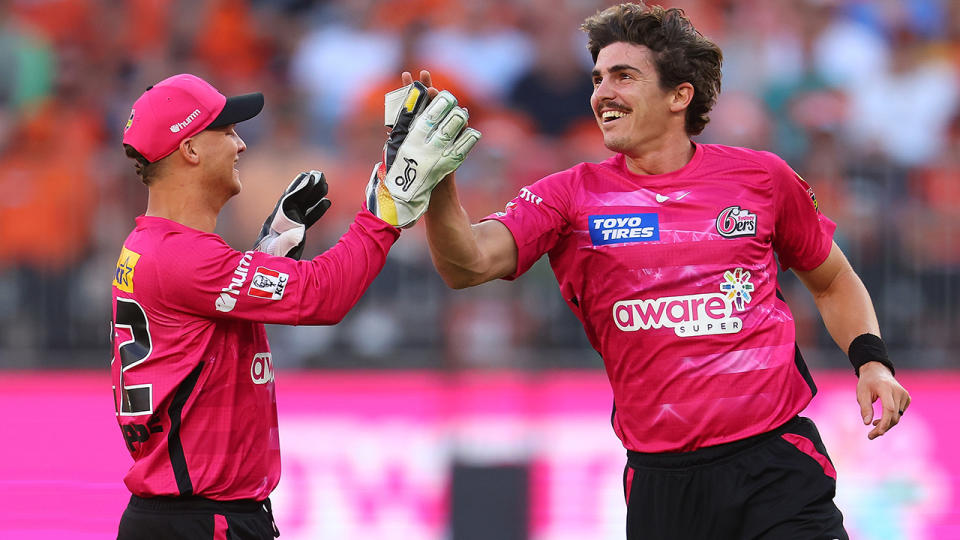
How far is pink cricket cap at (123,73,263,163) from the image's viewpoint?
14.6 ft

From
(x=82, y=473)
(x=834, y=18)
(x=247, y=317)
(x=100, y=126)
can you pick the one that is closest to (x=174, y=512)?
(x=247, y=317)

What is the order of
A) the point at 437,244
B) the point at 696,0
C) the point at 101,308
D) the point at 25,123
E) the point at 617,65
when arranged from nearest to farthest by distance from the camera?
the point at 437,244 → the point at 617,65 → the point at 101,308 → the point at 25,123 → the point at 696,0

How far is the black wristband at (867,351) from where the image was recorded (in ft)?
16.4

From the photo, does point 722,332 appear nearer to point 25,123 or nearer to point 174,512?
point 174,512

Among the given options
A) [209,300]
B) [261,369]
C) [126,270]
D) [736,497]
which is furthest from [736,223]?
[126,270]

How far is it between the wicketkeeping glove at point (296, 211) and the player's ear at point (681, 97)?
1363 mm

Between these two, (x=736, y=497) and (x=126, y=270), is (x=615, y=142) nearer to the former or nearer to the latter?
(x=736, y=497)

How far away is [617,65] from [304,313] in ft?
5.04

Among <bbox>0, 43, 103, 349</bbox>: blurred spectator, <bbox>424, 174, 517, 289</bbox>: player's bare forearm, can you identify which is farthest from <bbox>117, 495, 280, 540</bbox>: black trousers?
<bbox>0, 43, 103, 349</bbox>: blurred spectator

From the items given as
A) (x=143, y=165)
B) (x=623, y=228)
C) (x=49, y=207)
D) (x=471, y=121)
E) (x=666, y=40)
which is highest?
(x=471, y=121)

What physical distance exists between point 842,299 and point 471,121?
5.06 metres

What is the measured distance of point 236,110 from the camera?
4590 mm

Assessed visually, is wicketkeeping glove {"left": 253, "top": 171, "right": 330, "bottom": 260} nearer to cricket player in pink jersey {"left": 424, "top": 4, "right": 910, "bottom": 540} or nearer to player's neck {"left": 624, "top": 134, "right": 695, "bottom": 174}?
cricket player in pink jersey {"left": 424, "top": 4, "right": 910, "bottom": 540}

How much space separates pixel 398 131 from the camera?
14.9ft
